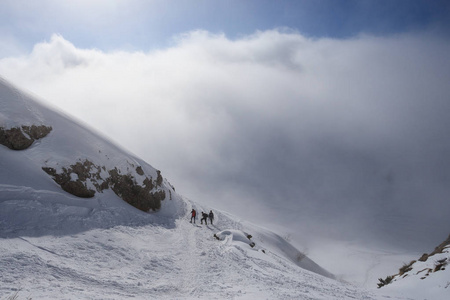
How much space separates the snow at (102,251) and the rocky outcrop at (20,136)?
0.44 m

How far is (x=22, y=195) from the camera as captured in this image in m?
14.0

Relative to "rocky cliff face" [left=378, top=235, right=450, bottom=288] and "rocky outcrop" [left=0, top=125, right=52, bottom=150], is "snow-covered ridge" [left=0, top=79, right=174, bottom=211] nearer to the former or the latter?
"rocky outcrop" [left=0, top=125, right=52, bottom=150]

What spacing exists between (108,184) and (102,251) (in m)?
9.77

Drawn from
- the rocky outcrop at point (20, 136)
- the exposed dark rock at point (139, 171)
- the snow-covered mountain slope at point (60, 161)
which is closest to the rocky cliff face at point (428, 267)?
the snow-covered mountain slope at point (60, 161)

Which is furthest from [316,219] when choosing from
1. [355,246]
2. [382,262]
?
[382,262]

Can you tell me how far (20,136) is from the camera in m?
17.6

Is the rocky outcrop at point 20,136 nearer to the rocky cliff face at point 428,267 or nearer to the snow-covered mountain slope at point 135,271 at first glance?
the snow-covered mountain slope at point 135,271

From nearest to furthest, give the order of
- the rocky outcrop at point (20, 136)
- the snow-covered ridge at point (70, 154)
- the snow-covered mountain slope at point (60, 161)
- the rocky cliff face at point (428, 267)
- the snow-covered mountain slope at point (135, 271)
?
1. the snow-covered mountain slope at point (135, 271)
2. the rocky cliff face at point (428, 267)
3. the snow-covered mountain slope at point (60, 161)
4. the rocky outcrop at point (20, 136)
5. the snow-covered ridge at point (70, 154)

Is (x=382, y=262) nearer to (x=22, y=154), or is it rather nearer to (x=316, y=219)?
(x=316, y=219)

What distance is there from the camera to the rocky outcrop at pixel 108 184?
17.7m

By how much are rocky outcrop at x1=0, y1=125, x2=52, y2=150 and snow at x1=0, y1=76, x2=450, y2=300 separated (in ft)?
1.46

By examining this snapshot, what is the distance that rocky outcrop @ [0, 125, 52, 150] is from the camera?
16859 millimetres

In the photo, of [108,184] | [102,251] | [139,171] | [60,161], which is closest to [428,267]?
[102,251]

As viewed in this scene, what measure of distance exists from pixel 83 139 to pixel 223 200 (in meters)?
151
